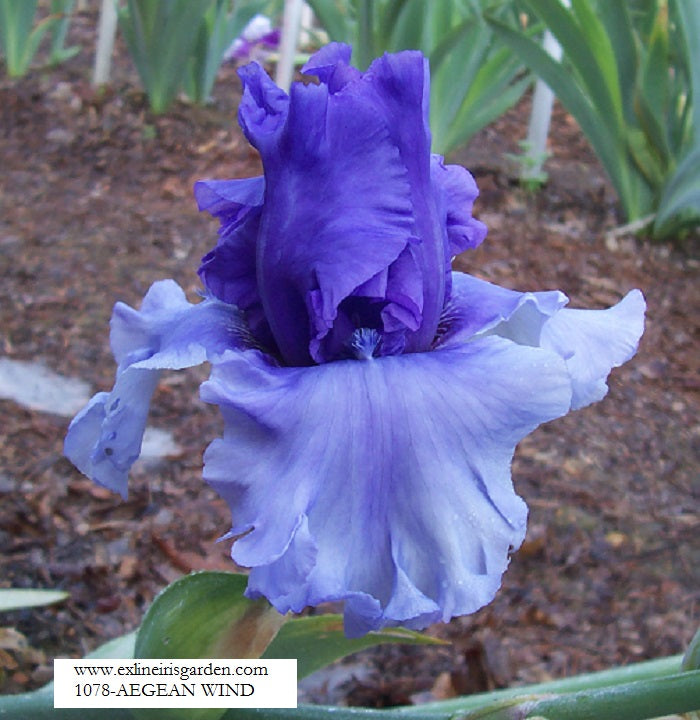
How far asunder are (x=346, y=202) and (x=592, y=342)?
23 centimetres

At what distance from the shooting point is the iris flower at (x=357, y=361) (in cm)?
47

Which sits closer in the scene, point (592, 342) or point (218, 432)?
point (592, 342)

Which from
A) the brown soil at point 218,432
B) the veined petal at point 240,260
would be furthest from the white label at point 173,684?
the brown soil at point 218,432

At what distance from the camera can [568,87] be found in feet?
6.47

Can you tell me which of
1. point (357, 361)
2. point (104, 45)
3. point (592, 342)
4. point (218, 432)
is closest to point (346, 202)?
point (357, 361)

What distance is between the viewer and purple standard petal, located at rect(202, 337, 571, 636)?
463mm

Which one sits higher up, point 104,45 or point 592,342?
point 592,342

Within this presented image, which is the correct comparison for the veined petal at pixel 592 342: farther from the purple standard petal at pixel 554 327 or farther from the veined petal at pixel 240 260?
the veined petal at pixel 240 260

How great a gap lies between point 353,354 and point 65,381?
1090mm

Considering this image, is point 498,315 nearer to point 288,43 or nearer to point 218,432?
point 218,432

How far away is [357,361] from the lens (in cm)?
54

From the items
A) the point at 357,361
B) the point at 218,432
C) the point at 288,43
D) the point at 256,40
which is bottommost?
the point at 218,432

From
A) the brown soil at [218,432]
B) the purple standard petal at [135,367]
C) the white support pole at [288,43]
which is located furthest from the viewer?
the white support pole at [288,43]

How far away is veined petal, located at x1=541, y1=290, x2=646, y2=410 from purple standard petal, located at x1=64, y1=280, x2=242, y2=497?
0.24 meters
